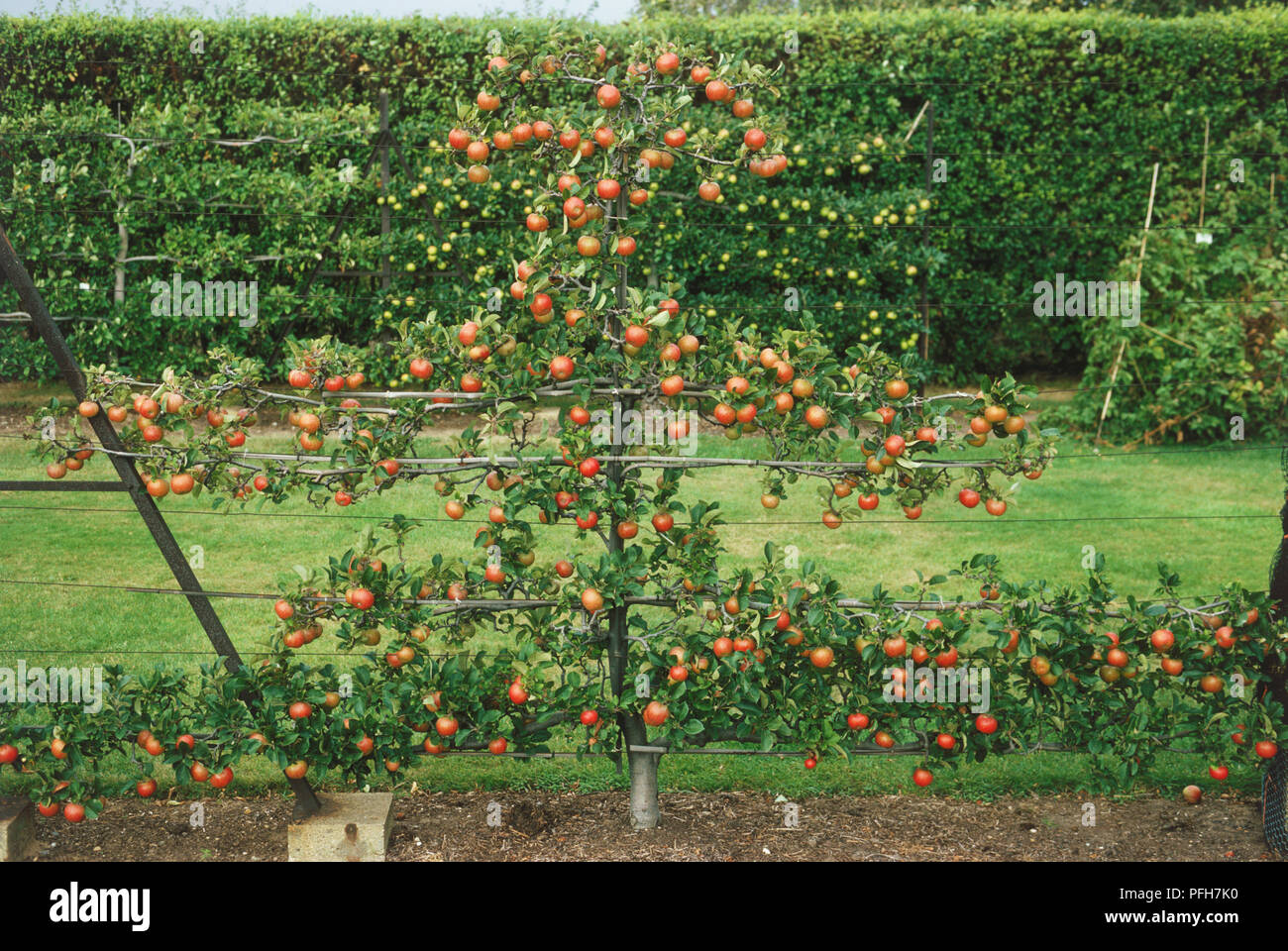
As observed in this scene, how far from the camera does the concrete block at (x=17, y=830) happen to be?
3.13 metres

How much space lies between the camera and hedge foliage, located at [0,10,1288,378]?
7977 mm

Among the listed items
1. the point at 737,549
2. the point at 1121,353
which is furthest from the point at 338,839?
the point at 1121,353

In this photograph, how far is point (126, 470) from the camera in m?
3.10

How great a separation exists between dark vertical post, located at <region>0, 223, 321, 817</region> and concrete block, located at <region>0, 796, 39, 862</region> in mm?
702

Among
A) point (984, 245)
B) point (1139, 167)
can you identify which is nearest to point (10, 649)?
point (984, 245)

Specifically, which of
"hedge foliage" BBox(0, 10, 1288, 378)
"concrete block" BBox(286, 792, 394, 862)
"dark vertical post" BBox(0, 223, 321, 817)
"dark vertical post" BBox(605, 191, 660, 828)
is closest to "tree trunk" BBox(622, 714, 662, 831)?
"dark vertical post" BBox(605, 191, 660, 828)

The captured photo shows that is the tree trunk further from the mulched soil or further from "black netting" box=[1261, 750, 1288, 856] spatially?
"black netting" box=[1261, 750, 1288, 856]

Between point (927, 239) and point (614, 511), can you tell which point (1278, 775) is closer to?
point (614, 511)

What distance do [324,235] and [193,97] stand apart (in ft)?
5.37

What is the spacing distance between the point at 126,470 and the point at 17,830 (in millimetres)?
1039

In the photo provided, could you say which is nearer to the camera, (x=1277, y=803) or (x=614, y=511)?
(x=614, y=511)

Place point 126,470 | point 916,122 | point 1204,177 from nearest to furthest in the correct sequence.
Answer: point 126,470 → point 916,122 → point 1204,177

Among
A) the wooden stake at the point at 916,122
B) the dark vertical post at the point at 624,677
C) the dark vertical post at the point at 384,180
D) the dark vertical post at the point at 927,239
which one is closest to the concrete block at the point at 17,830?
the dark vertical post at the point at 624,677

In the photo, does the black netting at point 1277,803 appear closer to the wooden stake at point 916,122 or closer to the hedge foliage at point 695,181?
the hedge foliage at point 695,181
